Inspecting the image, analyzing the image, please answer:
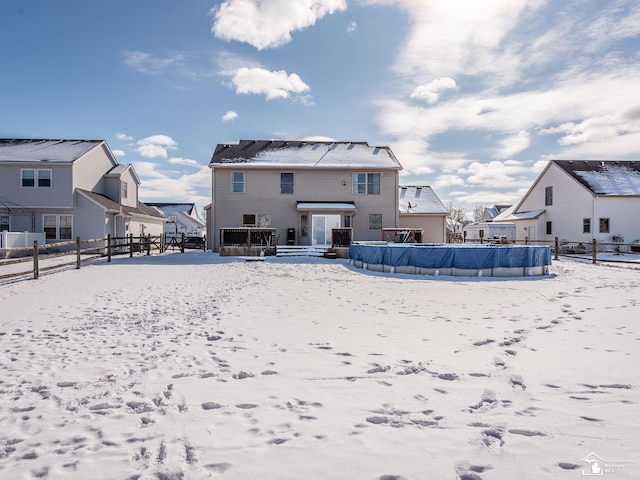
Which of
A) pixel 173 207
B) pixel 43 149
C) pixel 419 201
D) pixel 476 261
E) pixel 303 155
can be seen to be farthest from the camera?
pixel 173 207

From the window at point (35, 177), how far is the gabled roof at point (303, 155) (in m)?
10.9

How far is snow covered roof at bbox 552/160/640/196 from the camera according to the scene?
1232 inches

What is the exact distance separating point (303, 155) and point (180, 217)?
41.7 metres

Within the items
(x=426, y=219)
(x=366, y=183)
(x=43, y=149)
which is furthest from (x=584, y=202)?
(x=43, y=149)

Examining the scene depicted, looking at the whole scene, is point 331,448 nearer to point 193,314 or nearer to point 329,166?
point 193,314

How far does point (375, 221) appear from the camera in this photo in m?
27.8

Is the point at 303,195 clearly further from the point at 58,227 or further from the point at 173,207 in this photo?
the point at 173,207

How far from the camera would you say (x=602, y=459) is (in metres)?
2.91

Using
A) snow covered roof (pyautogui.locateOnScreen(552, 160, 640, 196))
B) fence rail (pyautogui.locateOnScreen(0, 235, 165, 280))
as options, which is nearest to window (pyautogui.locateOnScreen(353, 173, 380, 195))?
fence rail (pyautogui.locateOnScreen(0, 235, 165, 280))

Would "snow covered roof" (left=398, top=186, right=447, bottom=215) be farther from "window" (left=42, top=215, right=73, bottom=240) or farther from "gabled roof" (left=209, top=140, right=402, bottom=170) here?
"window" (left=42, top=215, right=73, bottom=240)

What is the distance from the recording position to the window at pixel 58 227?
84.7 feet

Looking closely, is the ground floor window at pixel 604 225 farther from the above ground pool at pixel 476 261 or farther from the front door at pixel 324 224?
the front door at pixel 324 224

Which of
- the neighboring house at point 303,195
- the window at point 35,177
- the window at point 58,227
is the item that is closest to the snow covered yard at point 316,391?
the neighboring house at point 303,195

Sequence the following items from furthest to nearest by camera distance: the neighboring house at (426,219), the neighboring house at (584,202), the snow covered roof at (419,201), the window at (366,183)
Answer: the snow covered roof at (419,201)
the neighboring house at (426,219)
the neighboring house at (584,202)
the window at (366,183)
